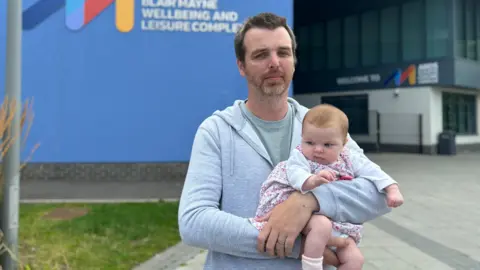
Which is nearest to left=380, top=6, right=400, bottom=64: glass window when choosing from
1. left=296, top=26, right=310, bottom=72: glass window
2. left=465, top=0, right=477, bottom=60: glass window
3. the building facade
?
the building facade

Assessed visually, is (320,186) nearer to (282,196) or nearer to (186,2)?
(282,196)

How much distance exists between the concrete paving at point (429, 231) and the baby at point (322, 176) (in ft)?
12.0

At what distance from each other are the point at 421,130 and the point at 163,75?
15.6 metres

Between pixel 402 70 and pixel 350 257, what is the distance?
76.8ft

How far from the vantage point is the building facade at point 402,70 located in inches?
868

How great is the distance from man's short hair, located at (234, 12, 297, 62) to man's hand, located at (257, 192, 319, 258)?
60 cm

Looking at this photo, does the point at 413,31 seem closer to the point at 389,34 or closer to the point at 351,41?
the point at 389,34

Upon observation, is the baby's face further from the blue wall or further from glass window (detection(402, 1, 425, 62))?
glass window (detection(402, 1, 425, 62))

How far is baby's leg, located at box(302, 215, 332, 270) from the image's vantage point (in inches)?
59.1

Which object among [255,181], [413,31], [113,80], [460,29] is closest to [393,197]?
[255,181]

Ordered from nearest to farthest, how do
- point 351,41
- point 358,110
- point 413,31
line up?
1. point 413,31
2. point 358,110
3. point 351,41

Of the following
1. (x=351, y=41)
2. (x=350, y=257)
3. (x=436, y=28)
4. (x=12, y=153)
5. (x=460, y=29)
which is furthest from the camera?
(x=351, y=41)

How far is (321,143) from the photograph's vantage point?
5.48 feet

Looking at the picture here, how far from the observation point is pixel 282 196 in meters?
1.60
